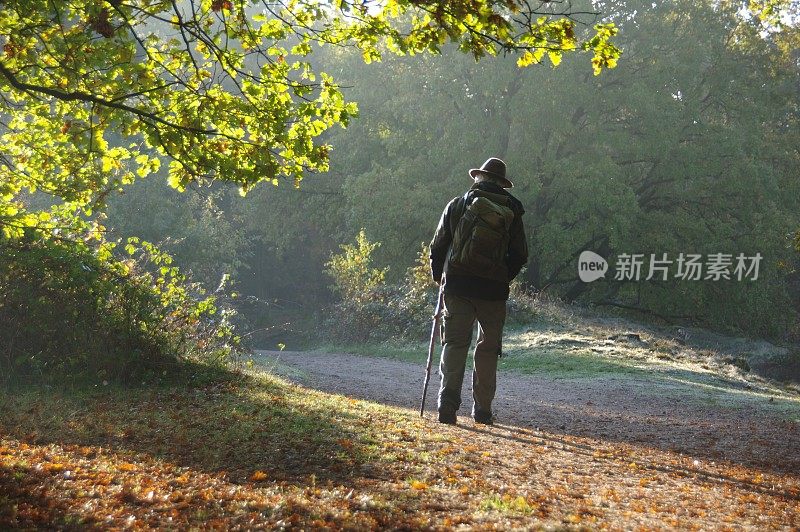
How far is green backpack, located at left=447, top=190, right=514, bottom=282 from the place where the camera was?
6480 millimetres

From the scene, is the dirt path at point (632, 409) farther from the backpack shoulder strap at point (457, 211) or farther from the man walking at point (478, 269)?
the backpack shoulder strap at point (457, 211)

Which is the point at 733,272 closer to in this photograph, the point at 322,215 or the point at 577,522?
the point at 322,215

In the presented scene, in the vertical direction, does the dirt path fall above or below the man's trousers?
below

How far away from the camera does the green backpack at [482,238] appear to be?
A: 255 inches

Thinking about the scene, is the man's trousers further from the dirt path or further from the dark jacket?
the dirt path

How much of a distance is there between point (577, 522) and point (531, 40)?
2.86 meters

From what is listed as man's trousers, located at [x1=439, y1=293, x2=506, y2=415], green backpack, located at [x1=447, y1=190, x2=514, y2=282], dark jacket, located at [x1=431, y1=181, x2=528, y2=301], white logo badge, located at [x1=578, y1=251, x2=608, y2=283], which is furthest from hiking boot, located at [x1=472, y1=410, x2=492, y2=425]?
white logo badge, located at [x1=578, y1=251, x2=608, y2=283]

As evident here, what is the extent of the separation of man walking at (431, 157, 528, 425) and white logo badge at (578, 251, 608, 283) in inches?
867

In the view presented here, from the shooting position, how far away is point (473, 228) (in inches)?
256

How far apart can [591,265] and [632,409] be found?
19143mm

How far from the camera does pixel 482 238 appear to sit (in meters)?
6.48

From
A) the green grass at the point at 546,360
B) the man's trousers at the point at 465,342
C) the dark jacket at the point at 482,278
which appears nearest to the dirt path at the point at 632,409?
the man's trousers at the point at 465,342

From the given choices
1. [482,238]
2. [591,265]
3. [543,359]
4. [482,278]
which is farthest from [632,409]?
[591,265]

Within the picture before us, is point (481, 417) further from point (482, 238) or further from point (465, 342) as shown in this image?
point (482, 238)
